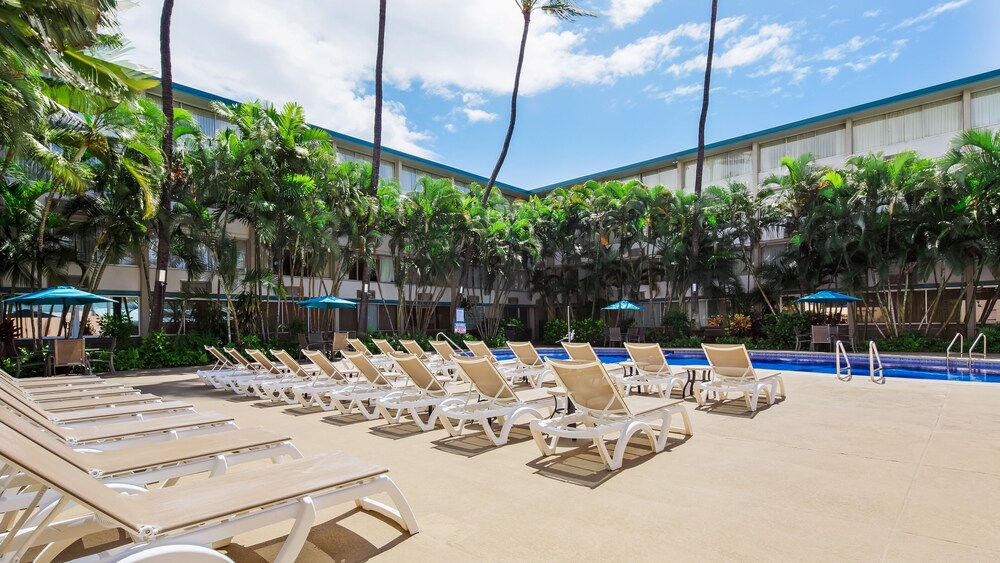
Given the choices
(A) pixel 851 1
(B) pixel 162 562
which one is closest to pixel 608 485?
(B) pixel 162 562

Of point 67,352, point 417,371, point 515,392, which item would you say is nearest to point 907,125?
point 515,392

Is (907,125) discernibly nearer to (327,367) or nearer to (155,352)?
(327,367)

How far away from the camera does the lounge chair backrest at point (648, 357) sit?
346 inches

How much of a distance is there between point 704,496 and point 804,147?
84.1ft

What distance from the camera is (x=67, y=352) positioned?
40.7ft

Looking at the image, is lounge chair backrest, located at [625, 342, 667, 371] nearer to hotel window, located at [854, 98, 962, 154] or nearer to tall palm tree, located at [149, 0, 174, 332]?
tall palm tree, located at [149, 0, 174, 332]

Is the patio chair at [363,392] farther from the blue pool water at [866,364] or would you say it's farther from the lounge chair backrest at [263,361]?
the blue pool water at [866,364]

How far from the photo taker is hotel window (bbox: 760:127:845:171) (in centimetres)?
2444

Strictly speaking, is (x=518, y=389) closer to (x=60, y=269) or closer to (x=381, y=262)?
(x=60, y=269)

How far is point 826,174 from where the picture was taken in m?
19.9

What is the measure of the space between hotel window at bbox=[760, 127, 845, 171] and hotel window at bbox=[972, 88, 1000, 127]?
4365mm

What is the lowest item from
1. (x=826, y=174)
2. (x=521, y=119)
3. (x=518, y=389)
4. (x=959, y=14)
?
(x=518, y=389)

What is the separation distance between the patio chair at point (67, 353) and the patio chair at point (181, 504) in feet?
38.4

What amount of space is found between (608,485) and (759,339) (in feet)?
62.3
